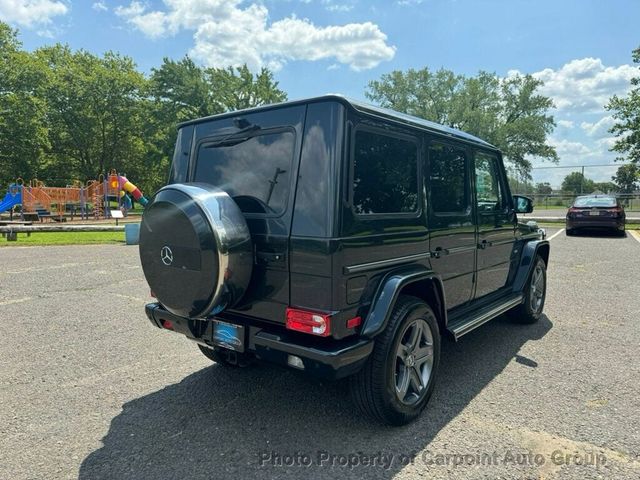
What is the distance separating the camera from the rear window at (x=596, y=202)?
14859 mm

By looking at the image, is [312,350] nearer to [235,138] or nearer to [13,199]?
[235,138]

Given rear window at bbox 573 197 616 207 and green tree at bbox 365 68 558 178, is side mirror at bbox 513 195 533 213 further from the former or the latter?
green tree at bbox 365 68 558 178

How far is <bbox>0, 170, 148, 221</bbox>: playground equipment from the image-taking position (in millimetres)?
22859

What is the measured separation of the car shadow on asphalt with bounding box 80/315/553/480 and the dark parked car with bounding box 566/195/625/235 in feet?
43.9

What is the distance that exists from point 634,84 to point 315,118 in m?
24.3

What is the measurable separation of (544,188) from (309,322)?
135 ft

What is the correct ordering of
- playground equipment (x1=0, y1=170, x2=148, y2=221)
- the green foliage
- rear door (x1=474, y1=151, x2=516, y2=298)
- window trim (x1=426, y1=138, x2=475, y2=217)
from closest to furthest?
window trim (x1=426, y1=138, x2=475, y2=217) → rear door (x1=474, y1=151, x2=516, y2=298) → playground equipment (x1=0, y1=170, x2=148, y2=221) → the green foliage

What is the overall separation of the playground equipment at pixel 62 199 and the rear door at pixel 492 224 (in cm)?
1903

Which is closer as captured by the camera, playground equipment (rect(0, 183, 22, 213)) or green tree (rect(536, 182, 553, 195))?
playground equipment (rect(0, 183, 22, 213))

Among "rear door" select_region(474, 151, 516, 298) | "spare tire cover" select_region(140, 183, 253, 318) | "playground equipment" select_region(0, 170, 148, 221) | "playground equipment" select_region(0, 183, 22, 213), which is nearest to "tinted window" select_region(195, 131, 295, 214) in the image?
"spare tire cover" select_region(140, 183, 253, 318)

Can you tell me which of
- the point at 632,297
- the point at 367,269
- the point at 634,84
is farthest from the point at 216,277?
the point at 634,84

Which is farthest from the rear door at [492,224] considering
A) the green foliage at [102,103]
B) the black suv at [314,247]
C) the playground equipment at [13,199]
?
the green foliage at [102,103]

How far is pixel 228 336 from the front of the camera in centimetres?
280

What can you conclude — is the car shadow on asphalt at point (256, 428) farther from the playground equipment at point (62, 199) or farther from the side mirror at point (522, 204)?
the playground equipment at point (62, 199)
